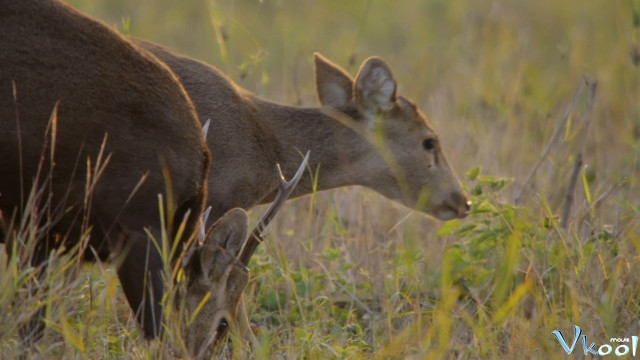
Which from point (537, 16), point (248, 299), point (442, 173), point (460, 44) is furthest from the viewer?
point (537, 16)

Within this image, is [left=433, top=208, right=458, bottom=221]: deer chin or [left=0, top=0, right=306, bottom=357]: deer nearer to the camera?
[left=0, top=0, right=306, bottom=357]: deer

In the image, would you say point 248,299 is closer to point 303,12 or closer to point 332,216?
point 332,216

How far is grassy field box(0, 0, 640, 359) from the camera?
184 inches

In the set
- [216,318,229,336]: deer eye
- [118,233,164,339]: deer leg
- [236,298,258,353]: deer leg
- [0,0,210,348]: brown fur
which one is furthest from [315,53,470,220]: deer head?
[118,233,164,339]: deer leg

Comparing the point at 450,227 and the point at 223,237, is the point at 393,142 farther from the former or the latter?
the point at 223,237

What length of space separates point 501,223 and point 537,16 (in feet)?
25.9

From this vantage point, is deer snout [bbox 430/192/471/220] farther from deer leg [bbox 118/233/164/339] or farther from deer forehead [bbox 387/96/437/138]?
deer leg [bbox 118/233/164/339]

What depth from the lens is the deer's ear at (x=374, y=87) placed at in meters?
6.95

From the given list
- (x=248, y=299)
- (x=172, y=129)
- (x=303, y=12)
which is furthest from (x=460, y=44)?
(x=172, y=129)

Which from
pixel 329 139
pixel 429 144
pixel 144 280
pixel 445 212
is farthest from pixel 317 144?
pixel 144 280

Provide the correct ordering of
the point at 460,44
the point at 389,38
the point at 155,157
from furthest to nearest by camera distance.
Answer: the point at 389,38 < the point at 460,44 < the point at 155,157

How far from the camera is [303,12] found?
13.4 metres

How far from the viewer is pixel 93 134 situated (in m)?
4.21

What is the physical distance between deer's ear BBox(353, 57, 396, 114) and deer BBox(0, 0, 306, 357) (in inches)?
98.2
